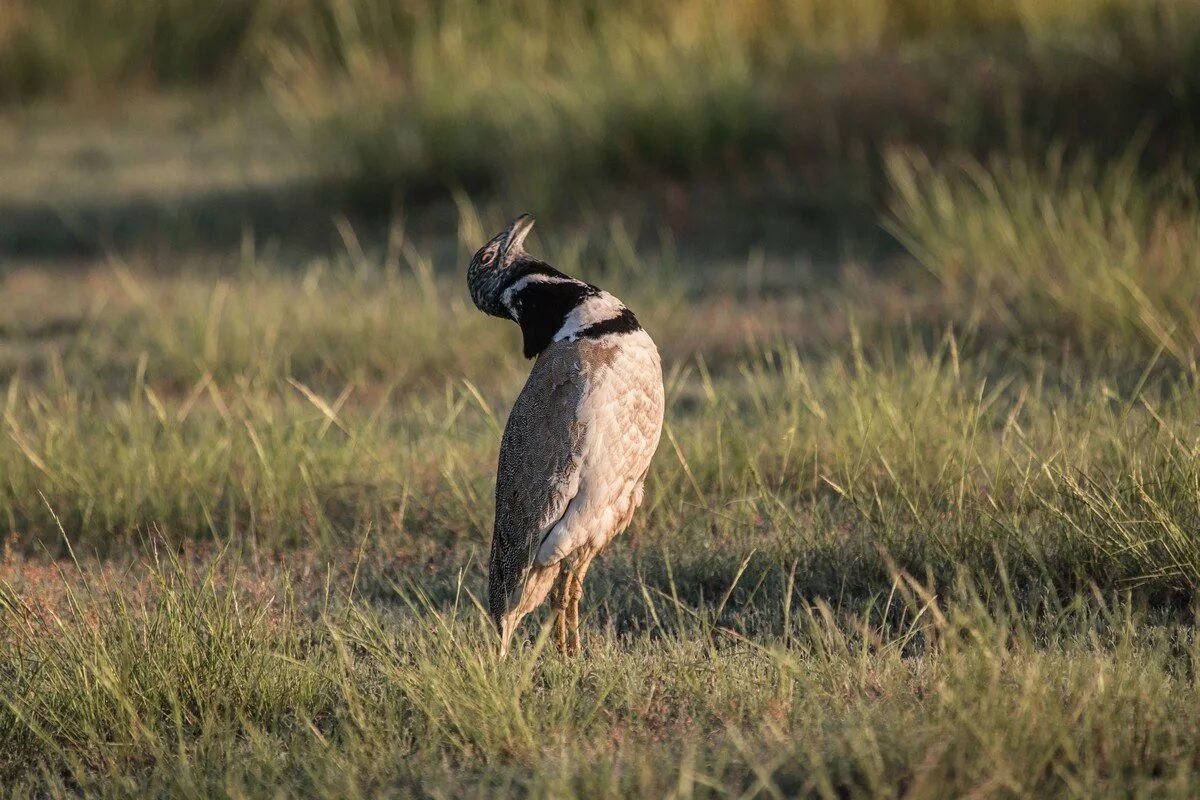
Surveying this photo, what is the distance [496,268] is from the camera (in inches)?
128

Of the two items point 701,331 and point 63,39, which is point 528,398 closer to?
point 701,331

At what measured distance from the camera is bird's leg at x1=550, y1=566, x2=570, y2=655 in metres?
3.26

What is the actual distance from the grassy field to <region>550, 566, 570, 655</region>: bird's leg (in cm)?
9

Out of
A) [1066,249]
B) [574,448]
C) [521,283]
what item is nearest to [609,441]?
[574,448]

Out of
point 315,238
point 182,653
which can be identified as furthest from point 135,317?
point 182,653

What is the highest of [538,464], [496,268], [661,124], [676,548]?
[496,268]

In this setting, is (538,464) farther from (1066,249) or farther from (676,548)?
(1066,249)

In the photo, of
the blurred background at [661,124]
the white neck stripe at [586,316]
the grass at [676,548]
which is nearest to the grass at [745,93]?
the blurred background at [661,124]

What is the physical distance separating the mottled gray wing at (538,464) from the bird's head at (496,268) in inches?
7.5

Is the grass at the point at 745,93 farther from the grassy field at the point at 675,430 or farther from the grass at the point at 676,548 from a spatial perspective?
the grass at the point at 676,548

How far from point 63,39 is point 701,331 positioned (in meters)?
6.98

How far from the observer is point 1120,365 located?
5137 mm

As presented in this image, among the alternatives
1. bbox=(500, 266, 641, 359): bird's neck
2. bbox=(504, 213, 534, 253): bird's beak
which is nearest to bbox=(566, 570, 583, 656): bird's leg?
bbox=(500, 266, 641, 359): bird's neck

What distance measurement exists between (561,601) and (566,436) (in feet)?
1.41
